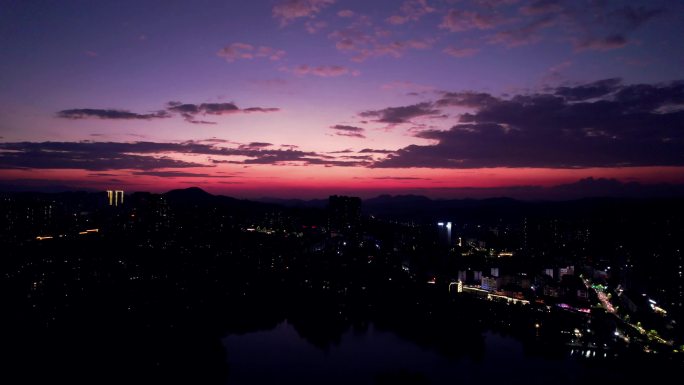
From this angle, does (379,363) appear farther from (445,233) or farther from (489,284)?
(445,233)

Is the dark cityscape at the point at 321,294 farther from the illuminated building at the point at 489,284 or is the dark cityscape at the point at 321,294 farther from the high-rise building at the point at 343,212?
the high-rise building at the point at 343,212

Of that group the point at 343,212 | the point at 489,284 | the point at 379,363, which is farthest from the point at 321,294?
the point at 343,212

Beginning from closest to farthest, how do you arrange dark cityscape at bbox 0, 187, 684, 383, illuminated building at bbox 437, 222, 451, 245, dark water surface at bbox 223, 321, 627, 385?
dark cityscape at bbox 0, 187, 684, 383 < dark water surface at bbox 223, 321, 627, 385 < illuminated building at bbox 437, 222, 451, 245

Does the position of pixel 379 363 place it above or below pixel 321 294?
below

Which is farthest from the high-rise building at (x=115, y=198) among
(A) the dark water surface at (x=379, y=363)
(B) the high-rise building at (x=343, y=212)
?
(A) the dark water surface at (x=379, y=363)

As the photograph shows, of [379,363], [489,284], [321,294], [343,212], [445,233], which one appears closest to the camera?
[379,363]

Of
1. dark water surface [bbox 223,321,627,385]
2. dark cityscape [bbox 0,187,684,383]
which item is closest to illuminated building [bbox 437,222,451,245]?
dark cityscape [bbox 0,187,684,383]

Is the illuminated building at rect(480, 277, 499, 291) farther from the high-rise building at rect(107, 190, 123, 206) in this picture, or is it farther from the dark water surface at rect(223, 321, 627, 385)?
the high-rise building at rect(107, 190, 123, 206)

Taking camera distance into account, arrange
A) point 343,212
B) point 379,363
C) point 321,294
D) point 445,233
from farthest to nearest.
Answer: point 343,212
point 445,233
point 321,294
point 379,363
